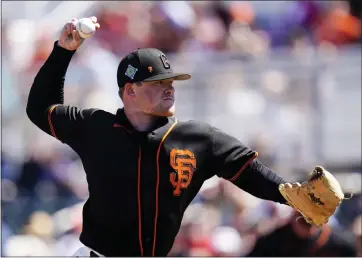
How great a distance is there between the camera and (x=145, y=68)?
14.5ft

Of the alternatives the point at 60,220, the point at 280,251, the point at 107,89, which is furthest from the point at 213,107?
the point at 280,251

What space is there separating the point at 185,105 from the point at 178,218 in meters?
5.01

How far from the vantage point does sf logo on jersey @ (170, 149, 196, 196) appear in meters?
4.41

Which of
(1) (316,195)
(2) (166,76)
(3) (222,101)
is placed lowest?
(3) (222,101)

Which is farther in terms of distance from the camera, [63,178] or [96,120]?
[63,178]

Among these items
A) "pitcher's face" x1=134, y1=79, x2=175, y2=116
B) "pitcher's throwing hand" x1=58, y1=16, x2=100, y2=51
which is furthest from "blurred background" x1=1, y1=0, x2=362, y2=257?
"pitcher's throwing hand" x1=58, y1=16, x2=100, y2=51

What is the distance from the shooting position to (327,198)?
4.32 metres

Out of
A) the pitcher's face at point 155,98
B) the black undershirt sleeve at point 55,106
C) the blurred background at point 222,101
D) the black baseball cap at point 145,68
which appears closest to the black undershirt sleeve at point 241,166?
the pitcher's face at point 155,98

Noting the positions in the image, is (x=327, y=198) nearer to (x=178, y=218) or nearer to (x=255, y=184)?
(x=255, y=184)

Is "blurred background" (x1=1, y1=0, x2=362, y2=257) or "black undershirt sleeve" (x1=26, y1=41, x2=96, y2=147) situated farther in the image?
"blurred background" (x1=1, y1=0, x2=362, y2=257)

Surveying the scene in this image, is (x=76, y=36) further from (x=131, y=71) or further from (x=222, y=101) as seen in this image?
(x=222, y=101)

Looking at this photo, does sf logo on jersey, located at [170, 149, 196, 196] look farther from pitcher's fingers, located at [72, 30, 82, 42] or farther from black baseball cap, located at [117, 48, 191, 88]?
pitcher's fingers, located at [72, 30, 82, 42]

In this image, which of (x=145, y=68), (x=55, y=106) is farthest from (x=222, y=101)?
(x=145, y=68)

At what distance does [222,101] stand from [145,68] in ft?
16.5
